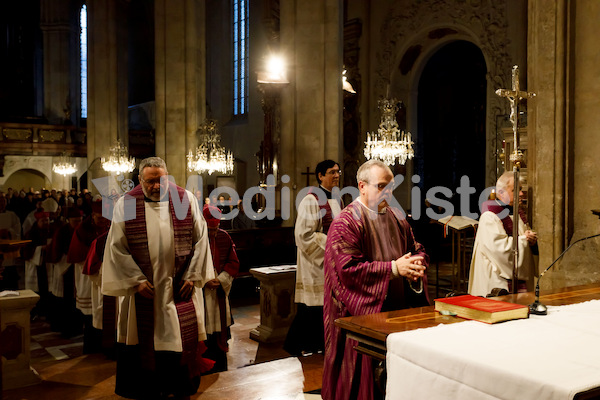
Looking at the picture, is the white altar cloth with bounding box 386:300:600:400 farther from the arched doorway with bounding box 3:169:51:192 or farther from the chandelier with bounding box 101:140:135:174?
the arched doorway with bounding box 3:169:51:192

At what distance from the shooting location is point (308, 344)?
544 centimetres

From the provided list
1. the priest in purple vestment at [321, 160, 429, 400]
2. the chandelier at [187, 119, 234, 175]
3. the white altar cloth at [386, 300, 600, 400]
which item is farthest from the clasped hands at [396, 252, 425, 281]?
the chandelier at [187, 119, 234, 175]

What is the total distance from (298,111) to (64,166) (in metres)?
15.9

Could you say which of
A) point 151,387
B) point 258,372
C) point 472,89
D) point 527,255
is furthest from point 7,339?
point 472,89

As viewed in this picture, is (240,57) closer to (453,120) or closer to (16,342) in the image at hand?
(453,120)

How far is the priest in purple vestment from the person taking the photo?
312cm

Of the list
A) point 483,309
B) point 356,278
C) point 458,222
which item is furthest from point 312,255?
point 483,309

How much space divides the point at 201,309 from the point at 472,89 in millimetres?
12635

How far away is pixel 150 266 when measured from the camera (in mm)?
3928

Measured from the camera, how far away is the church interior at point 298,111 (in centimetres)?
511

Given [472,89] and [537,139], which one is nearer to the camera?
[537,139]

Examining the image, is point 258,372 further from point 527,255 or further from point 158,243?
point 527,255

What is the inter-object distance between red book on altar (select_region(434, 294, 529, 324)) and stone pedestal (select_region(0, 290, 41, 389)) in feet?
12.1

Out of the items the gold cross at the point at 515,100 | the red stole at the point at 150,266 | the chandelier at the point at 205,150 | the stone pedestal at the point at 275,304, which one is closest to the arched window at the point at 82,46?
the chandelier at the point at 205,150
